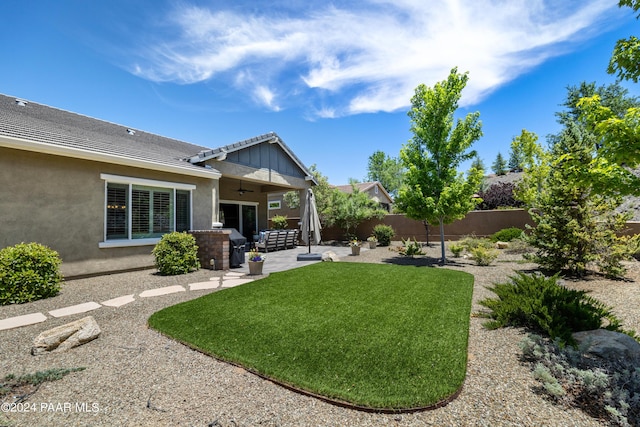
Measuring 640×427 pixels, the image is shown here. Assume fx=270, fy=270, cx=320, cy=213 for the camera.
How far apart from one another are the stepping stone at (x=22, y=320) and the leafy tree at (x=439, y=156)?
1050cm

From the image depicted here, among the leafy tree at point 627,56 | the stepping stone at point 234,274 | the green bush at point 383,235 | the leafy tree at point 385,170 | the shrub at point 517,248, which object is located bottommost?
the stepping stone at point 234,274

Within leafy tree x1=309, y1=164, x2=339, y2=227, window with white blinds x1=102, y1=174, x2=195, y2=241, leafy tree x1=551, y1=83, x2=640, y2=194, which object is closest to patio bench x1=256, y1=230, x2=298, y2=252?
leafy tree x1=309, y1=164, x2=339, y2=227

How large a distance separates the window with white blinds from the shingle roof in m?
0.79

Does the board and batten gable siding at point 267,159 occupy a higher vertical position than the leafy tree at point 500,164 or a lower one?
lower

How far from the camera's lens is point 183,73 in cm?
1095

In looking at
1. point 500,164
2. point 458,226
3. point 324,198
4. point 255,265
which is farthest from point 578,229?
point 500,164

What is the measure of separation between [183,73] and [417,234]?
1658cm

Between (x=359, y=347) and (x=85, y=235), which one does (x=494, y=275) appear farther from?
(x=85, y=235)

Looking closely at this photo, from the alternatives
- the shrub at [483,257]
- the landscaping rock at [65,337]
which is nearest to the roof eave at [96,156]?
the landscaping rock at [65,337]

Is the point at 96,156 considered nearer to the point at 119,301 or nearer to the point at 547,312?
the point at 119,301

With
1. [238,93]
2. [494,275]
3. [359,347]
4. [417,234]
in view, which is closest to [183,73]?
[238,93]

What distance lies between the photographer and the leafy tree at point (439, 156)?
10.2 meters

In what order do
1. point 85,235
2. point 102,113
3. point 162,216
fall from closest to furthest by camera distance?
point 85,235 < point 162,216 < point 102,113

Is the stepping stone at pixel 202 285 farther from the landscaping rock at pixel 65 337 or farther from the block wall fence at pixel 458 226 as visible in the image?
the block wall fence at pixel 458 226
